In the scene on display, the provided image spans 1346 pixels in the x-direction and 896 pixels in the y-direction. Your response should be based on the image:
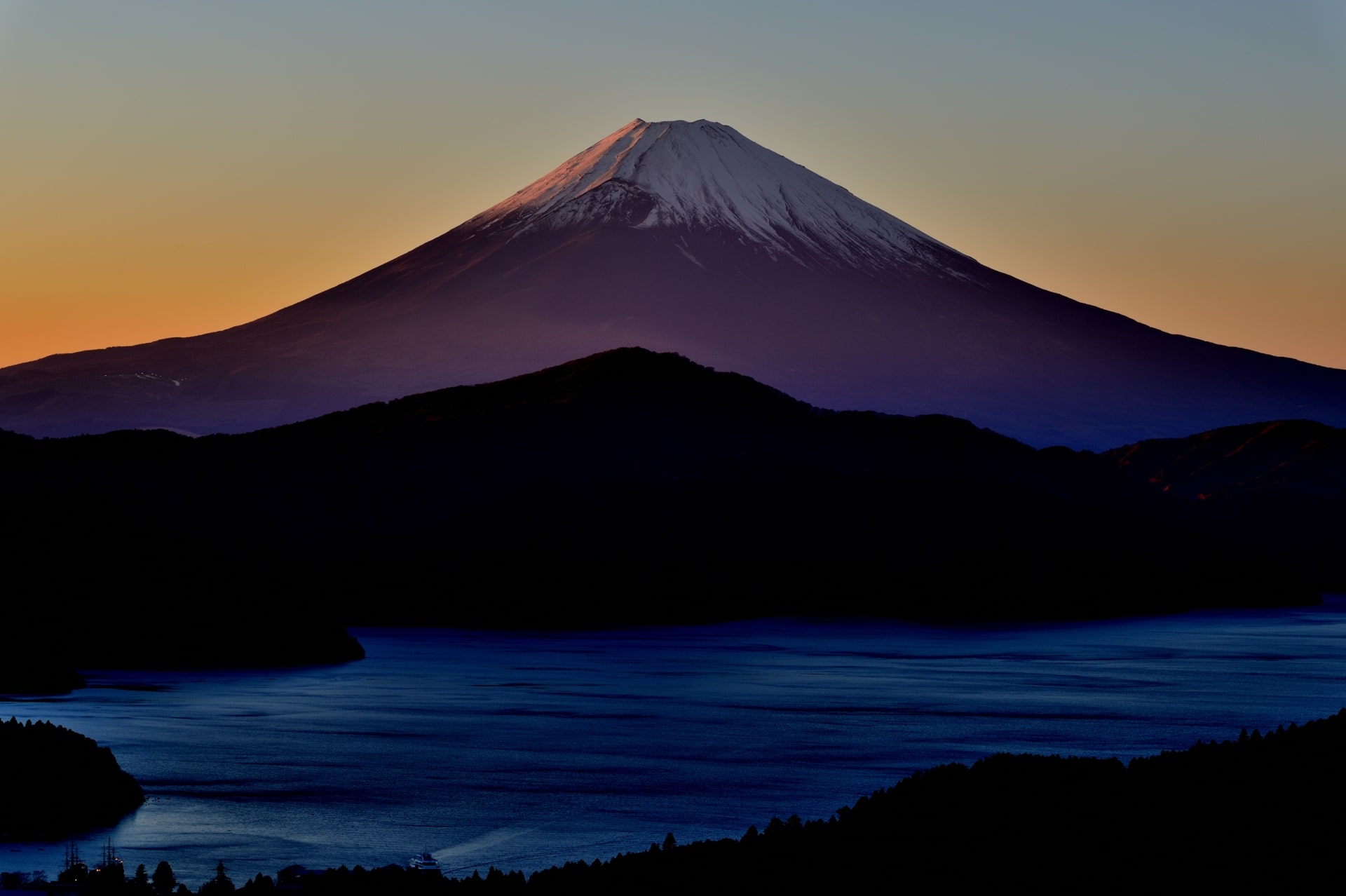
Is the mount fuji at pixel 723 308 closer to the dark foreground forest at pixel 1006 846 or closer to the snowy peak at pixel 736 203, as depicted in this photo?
the snowy peak at pixel 736 203

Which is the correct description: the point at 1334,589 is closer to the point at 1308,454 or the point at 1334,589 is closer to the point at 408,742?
the point at 1308,454

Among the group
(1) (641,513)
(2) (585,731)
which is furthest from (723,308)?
(2) (585,731)

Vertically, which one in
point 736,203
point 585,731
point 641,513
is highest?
point 736,203

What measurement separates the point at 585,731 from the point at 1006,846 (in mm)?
17718

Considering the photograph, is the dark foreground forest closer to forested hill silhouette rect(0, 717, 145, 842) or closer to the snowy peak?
forested hill silhouette rect(0, 717, 145, 842)

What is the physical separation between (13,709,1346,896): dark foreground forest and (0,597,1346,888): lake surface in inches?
98.4

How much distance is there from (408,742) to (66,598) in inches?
790

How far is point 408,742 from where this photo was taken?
118 ft

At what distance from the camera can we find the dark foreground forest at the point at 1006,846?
66.2 ft

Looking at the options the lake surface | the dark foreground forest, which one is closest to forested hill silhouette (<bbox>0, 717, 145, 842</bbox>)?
the lake surface

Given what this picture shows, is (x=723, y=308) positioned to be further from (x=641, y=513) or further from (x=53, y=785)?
(x=53, y=785)

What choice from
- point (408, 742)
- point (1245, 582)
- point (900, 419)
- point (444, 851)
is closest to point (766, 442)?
point (900, 419)

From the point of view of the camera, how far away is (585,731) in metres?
38.4

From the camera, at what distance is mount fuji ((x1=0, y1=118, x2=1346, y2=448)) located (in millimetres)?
163000
